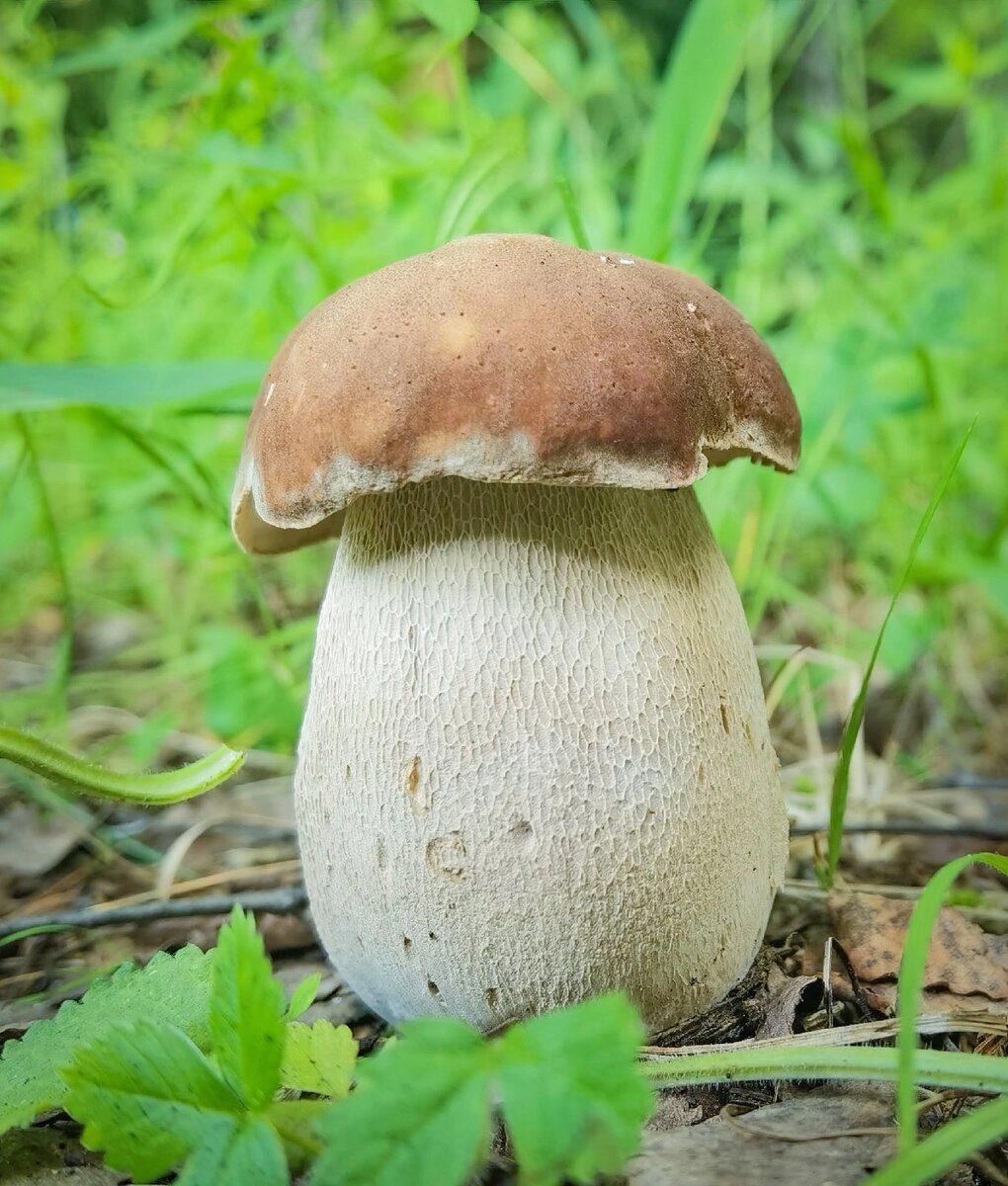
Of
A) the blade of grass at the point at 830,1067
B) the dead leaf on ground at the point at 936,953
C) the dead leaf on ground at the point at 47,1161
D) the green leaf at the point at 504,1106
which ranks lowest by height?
the dead leaf on ground at the point at 47,1161

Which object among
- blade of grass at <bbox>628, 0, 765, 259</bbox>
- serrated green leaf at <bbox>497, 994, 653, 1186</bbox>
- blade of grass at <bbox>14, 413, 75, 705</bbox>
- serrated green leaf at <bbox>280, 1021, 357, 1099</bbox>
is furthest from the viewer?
blade of grass at <bbox>628, 0, 765, 259</bbox>

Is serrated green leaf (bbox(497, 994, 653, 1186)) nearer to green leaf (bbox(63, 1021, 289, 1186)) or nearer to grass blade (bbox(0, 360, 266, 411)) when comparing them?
green leaf (bbox(63, 1021, 289, 1186))

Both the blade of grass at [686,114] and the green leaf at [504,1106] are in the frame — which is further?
the blade of grass at [686,114]

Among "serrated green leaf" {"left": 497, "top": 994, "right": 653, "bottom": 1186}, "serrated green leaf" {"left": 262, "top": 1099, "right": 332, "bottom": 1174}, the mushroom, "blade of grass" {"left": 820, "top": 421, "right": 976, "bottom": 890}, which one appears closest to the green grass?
the mushroom

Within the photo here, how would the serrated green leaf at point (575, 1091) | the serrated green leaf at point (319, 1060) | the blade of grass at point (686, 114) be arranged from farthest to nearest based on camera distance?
the blade of grass at point (686, 114) < the serrated green leaf at point (319, 1060) < the serrated green leaf at point (575, 1091)

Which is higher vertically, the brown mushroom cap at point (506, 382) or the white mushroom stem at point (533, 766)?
the brown mushroom cap at point (506, 382)

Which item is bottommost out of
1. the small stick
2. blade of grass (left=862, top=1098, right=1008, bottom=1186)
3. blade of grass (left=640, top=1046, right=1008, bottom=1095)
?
the small stick

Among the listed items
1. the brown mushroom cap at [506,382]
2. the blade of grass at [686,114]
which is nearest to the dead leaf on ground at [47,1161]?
the brown mushroom cap at [506,382]

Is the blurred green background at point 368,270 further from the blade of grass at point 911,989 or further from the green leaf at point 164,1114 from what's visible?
the blade of grass at point 911,989


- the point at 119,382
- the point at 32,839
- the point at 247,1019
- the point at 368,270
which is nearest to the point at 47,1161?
the point at 247,1019
